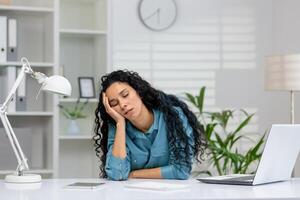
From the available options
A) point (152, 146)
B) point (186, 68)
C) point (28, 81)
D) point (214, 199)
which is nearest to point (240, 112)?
point (186, 68)

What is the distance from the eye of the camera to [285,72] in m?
4.18

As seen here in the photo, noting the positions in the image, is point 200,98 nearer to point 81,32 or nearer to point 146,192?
point 81,32

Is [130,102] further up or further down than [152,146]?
further up

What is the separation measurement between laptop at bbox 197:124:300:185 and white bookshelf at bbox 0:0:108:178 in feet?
6.52

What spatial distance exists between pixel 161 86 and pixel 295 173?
3.86 feet

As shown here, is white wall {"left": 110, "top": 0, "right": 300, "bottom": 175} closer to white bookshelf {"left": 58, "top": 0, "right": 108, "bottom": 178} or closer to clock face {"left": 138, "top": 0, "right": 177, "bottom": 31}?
clock face {"left": 138, "top": 0, "right": 177, "bottom": 31}

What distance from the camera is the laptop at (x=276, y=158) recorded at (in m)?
2.50

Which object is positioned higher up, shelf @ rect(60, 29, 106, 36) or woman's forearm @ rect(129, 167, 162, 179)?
shelf @ rect(60, 29, 106, 36)

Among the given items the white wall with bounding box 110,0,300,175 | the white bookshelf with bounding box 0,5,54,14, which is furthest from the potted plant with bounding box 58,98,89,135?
the white bookshelf with bounding box 0,5,54,14

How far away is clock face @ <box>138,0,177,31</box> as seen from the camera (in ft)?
15.9

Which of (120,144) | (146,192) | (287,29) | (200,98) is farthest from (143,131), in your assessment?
(287,29)

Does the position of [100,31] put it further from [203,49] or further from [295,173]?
[295,173]

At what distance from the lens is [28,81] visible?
15.2ft

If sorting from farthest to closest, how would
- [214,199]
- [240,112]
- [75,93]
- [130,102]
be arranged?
1. [240,112]
2. [75,93]
3. [130,102]
4. [214,199]
